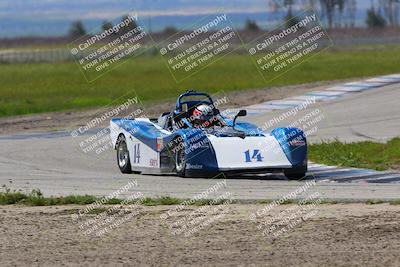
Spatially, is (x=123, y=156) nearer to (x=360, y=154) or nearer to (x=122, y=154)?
(x=122, y=154)

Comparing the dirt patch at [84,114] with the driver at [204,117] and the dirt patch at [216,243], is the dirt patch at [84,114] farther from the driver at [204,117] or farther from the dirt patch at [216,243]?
the dirt patch at [216,243]

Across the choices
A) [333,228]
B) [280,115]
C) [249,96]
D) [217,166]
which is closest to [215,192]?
[217,166]

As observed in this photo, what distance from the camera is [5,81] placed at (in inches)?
2287

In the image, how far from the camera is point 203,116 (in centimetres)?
2008

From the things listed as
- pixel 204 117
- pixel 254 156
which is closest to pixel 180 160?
pixel 204 117

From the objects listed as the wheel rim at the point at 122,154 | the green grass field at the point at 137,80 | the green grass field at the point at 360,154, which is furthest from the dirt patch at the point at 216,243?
the green grass field at the point at 137,80

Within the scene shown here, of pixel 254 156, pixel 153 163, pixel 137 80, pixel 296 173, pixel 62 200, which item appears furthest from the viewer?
pixel 137 80

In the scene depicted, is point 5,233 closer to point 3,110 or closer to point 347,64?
point 3,110

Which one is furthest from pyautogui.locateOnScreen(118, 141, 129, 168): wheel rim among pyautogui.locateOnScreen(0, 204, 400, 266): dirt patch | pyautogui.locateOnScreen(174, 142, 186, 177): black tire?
pyautogui.locateOnScreen(0, 204, 400, 266): dirt patch

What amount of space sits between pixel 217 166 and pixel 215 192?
2239mm

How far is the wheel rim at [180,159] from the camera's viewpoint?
62.4 feet

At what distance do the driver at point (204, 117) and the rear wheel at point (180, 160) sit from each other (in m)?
0.98

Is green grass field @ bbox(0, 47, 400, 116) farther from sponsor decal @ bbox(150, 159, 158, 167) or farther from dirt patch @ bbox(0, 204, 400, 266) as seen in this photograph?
dirt patch @ bbox(0, 204, 400, 266)

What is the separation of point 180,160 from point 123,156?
2.12 metres
